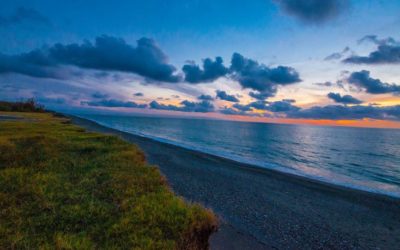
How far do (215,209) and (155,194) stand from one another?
5.48 m

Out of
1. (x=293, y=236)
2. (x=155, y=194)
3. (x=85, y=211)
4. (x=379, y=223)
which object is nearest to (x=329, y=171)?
(x=379, y=223)

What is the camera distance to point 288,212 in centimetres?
1446

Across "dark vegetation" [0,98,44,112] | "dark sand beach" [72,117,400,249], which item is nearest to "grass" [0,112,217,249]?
"dark sand beach" [72,117,400,249]

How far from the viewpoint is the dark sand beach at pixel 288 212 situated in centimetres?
1084

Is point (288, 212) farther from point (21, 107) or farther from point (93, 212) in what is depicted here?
point (21, 107)

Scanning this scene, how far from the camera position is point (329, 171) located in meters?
34.3

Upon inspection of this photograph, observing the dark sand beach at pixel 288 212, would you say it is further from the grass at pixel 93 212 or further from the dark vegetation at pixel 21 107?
the dark vegetation at pixel 21 107

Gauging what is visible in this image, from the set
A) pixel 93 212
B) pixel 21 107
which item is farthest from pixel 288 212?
pixel 21 107

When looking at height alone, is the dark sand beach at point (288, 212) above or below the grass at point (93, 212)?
below

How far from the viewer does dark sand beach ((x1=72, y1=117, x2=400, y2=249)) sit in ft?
35.6

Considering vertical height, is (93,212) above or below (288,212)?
above

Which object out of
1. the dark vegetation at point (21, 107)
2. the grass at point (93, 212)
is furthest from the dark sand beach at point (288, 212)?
the dark vegetation at point (21, 107)

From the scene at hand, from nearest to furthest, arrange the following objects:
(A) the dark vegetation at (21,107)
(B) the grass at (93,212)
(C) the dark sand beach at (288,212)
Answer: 1. (B) the grass at (93,212)
2. (C) the dark sand beach at (288,212)
3. (A) the dark vegetation at (21,107)

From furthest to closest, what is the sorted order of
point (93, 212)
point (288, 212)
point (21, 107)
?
point (21, 107) < point (288, 212) < point (93, 212)
